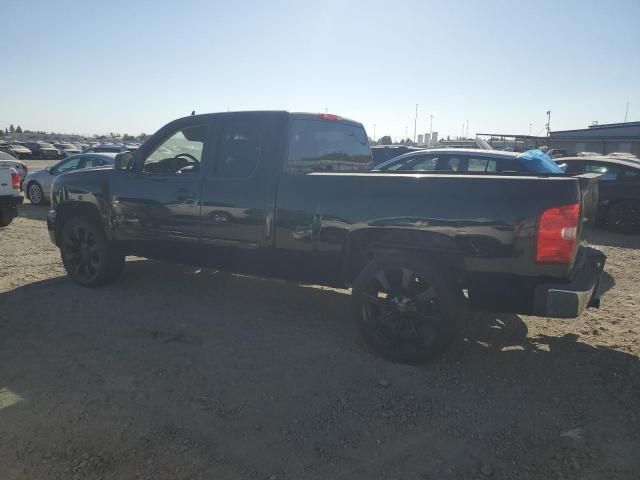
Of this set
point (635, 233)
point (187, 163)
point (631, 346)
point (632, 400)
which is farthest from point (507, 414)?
point (635, 233)

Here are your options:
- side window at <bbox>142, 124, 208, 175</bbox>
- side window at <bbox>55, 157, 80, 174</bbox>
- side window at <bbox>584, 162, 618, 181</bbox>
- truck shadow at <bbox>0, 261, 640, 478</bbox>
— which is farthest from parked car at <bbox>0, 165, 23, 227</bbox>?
side window at <bbox>584, 162, 618, 181</bbox>

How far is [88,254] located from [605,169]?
10053 millimetres

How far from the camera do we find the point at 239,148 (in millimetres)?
4473

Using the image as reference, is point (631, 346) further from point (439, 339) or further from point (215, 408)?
point (215, 408)

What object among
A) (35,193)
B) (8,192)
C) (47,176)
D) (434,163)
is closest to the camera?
(434,163)

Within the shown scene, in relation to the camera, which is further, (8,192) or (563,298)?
(8,192)

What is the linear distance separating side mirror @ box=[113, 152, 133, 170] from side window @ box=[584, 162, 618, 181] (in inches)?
357

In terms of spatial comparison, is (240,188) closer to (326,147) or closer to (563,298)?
(326,147)

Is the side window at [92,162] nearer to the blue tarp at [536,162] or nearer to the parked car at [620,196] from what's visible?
the blue tarp at [536,162]

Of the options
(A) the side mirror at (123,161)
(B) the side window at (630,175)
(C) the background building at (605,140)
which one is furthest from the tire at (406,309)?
(C) the background building at (605,140)

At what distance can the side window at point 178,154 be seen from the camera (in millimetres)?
4766

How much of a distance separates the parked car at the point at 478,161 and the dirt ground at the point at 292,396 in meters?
3.11

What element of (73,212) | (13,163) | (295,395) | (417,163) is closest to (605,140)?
(417,163)

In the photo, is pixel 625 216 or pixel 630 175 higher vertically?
pixel 630 175
